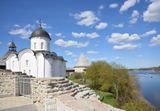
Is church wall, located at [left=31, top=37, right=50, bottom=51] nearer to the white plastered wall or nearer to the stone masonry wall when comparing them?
the white plastered wall

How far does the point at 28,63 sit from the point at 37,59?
189 centimetres

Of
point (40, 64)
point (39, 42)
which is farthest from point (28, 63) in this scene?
A: point (39, 42)

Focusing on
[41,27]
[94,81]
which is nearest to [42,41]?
[41,27]

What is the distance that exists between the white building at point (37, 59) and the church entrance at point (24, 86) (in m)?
24.8

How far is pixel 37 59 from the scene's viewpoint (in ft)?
124

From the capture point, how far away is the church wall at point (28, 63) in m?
37.6

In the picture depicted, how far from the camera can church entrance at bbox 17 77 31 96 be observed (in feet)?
39.9

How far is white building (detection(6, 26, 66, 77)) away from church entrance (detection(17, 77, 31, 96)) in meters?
24.8

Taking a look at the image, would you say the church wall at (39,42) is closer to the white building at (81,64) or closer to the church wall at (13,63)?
the church wall at (13,63)

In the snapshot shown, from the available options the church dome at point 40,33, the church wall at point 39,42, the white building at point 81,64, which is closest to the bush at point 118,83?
the church wall at point 39,42

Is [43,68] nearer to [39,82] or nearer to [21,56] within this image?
[21,56]

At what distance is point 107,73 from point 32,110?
27527 millimetres

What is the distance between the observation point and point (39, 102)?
35.3 feet

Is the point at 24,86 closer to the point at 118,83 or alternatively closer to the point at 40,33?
the point at 118,83
